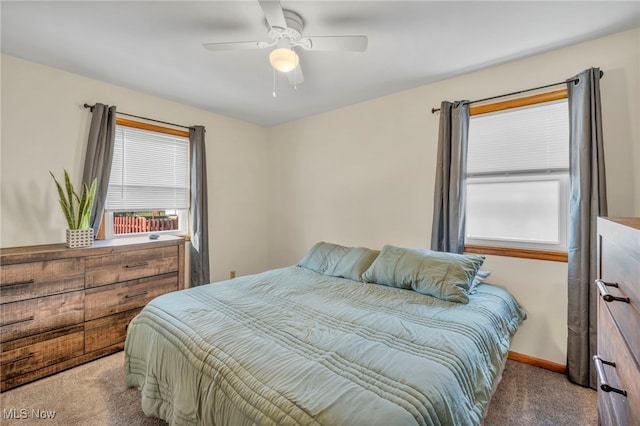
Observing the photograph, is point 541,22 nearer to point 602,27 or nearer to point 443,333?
point 602,27

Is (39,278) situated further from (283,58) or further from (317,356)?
(283,58)

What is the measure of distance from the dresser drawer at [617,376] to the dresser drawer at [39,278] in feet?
10.4

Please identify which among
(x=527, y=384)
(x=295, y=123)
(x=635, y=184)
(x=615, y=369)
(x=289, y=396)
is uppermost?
(x=295, y=123)

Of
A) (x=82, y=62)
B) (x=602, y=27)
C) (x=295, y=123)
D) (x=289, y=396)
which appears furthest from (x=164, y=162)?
(x=602, y=27)

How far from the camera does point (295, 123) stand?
3977 millimetres

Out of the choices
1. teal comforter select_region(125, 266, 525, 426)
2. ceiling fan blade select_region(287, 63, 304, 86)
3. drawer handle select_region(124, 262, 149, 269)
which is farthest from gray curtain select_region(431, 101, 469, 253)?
drawer handle select_region(124, 262, 149, 269)

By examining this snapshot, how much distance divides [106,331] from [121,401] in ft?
2.67

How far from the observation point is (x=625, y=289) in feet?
2.80

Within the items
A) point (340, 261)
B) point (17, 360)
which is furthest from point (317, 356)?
point (17, 360)

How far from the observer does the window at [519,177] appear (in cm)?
223

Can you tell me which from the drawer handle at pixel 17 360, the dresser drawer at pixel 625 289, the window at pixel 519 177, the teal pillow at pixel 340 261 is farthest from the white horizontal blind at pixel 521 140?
the drawer handle at pixel 17 360

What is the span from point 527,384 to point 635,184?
5.21ft

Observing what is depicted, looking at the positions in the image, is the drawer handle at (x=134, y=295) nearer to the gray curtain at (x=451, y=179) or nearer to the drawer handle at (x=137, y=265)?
the drawer handle at (x=137, y=265)

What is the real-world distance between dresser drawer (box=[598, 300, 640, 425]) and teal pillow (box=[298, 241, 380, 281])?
1567 mm
